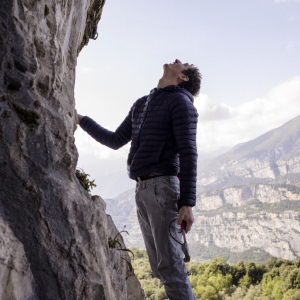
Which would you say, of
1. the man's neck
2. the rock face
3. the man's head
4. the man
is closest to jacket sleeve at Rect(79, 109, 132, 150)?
the man

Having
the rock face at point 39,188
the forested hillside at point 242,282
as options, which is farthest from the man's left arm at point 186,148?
the forested hillside at point 242,282

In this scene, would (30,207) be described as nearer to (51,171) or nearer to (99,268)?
(51,171)

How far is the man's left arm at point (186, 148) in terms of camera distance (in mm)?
4012

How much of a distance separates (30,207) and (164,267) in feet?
6.10

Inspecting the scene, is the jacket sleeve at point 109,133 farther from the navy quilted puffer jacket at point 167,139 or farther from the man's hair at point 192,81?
the man's hair at point 192,81

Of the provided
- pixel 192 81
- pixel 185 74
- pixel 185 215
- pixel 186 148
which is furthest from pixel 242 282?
pixel 186 148

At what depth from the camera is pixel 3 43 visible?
3318 mm

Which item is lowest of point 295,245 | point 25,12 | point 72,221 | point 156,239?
point 295,245

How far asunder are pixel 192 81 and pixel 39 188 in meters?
2.95

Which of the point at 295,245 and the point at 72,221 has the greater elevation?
the point at 72,221

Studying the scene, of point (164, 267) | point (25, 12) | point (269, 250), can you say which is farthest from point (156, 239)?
point (269, 250)

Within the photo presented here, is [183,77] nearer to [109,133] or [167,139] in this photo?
[167,139]

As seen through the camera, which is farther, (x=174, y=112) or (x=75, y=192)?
(x=174, y=112)

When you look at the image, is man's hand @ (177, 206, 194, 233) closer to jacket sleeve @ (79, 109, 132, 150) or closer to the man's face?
jacket sleeve @ (79, 109, 132, 150)
